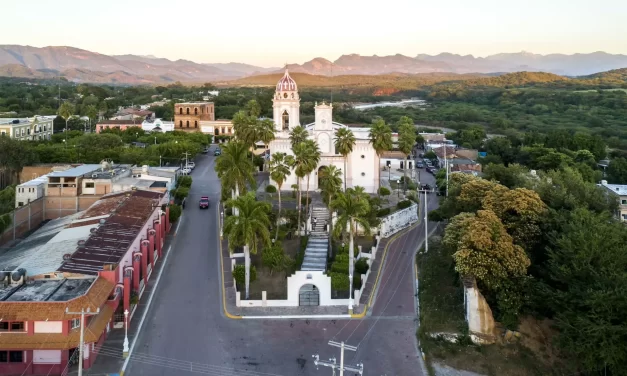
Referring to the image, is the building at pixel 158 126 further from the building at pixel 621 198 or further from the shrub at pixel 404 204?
the building at pixel 621 198

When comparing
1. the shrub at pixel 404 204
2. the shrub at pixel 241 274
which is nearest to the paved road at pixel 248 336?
the shrub at pixel 241 274

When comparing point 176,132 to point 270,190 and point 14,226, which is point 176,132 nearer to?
point 270,190

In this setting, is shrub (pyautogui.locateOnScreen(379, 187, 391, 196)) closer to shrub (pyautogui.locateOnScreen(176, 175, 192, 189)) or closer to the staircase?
the staircase

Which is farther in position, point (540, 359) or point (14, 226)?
point (14, 226)

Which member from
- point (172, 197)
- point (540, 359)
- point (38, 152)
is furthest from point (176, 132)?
point (540, 359)

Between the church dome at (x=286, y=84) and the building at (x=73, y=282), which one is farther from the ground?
the church dome at (x=286, y=84)

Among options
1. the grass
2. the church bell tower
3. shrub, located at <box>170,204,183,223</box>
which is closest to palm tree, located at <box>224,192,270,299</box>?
the grass
